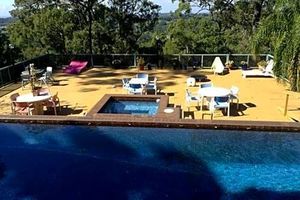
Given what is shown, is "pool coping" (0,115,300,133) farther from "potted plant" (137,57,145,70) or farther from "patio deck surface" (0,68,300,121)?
"potted plant" (137,57,145,70)

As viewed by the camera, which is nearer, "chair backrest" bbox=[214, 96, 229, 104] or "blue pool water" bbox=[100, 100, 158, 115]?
"chair backrest" bbox=[214, 96, 229, 104]

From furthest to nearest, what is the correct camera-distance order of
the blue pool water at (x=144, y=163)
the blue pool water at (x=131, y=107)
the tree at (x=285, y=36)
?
the blue pool water at (x=131, y=107) → the tree at (x=285, y=36) → the blue pool water at (x=144, y=163)

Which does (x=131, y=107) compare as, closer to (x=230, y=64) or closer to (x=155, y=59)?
(x=155, y=59)

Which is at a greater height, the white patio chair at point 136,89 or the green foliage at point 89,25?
the green foliage at point 89,25

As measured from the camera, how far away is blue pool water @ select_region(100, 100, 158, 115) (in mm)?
11727

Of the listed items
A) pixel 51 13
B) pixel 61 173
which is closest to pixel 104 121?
pixel 61 173

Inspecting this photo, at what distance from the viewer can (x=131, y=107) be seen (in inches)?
476

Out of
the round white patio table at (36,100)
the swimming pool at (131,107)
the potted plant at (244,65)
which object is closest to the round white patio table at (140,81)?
the swimming pool at (131,107)

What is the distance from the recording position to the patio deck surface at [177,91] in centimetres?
Answer: 1120

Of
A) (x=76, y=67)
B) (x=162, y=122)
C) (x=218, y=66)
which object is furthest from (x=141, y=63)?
(x=162, y=122)

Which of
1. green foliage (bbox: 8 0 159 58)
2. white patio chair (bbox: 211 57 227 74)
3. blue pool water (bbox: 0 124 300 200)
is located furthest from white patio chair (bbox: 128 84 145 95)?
green foliage (bbox: 8 0 159 58)

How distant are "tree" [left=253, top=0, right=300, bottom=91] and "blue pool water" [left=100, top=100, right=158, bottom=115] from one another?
3.83 m

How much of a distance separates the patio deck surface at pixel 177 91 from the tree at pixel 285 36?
1.31 m

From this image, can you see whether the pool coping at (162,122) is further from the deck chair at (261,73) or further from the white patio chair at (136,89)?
the deck chair at (261,73)
